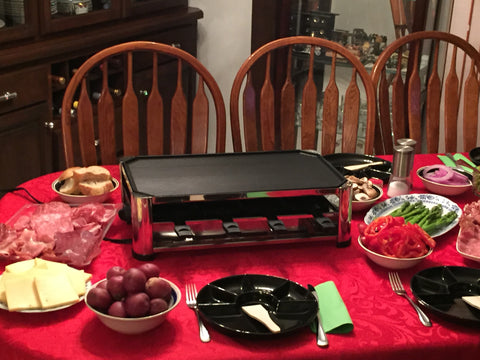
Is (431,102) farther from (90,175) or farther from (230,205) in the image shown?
(90,175)

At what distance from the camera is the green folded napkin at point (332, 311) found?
3.86 feet

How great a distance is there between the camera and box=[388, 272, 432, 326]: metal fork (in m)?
1.21

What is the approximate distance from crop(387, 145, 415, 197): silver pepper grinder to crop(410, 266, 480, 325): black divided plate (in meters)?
0.39

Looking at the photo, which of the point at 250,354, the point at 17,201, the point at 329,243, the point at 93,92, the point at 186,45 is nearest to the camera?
the point at 250,354

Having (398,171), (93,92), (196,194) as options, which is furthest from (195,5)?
(196,194)

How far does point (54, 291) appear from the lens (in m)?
1.19

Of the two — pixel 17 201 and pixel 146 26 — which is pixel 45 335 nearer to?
pixel 17 201

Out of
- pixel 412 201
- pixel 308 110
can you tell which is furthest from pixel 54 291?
pixel 308 110

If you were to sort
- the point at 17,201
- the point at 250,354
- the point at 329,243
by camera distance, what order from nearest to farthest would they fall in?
the point at 250,354 → the point at 329,243 → the point at 17,201

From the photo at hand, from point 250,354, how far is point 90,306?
273mm

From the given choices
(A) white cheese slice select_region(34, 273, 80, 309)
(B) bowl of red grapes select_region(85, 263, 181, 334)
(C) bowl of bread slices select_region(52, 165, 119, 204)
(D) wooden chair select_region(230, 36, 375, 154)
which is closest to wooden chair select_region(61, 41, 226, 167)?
(D) wooden chair select_region(230, 36, 375, 154)

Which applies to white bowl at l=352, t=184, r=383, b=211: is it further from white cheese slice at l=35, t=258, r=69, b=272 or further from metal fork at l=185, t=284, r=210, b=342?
white cheese slice at l=35, t=258, r=69, b=272

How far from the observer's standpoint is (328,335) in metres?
1.17

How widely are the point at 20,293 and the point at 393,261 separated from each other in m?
0.71
